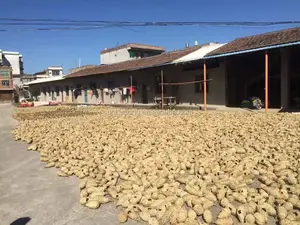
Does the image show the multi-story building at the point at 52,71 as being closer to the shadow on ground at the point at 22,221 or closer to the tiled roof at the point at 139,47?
the tiled roof at the point at 139,47

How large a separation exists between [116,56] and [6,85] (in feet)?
78.7

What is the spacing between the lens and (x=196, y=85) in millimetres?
19297

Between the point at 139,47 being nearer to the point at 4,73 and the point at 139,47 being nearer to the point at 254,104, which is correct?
the point at 254,104

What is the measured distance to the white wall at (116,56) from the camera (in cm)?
3922

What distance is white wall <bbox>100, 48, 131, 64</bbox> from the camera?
3922 cm

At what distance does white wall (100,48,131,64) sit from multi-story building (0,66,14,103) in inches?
776

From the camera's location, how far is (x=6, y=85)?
5231 cm

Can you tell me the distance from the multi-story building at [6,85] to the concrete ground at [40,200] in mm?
51235

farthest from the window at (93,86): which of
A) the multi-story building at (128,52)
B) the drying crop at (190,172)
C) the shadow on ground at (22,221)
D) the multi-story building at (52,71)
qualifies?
the multi-story building at (52,71)

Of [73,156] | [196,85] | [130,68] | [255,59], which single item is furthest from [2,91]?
[73,156]

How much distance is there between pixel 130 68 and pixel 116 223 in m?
18.6

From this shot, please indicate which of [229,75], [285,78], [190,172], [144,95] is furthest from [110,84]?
[190,172]

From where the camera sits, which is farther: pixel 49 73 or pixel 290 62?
pixel 49 73

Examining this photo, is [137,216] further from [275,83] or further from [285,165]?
[275,83]
